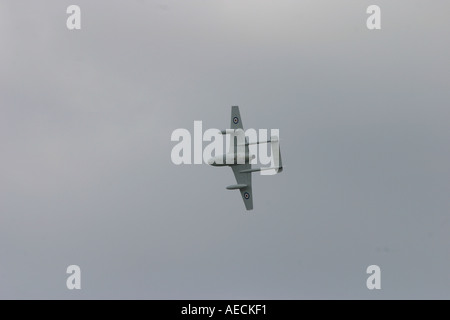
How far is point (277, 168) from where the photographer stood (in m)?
A: 137

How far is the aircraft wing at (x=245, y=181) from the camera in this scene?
140 m

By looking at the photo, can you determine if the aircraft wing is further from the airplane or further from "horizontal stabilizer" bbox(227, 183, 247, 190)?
"horizontal stabilizer" bbox(227, 183, 247, 190)

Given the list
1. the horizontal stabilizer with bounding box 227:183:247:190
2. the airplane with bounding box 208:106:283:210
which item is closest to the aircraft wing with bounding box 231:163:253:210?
the airplane with bounding box 208:106:283:210

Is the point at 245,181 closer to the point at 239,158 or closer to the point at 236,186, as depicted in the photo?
the point at 236,186

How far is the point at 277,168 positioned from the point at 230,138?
6.95m

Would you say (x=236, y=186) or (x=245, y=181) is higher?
(x=245, y=181)

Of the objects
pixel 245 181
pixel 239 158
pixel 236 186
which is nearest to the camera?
pixel 239 158

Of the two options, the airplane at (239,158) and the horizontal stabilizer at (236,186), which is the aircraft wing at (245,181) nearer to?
the airplane at (239,158)

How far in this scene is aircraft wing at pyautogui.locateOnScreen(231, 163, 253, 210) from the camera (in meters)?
140

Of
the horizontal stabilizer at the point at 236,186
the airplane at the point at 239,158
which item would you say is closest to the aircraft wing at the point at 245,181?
the airplane at the point at 239,158

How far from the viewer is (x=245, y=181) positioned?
142 metres

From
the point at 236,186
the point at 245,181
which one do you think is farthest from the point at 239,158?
the point at 245,181

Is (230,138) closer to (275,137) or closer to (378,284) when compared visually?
(275,137)
